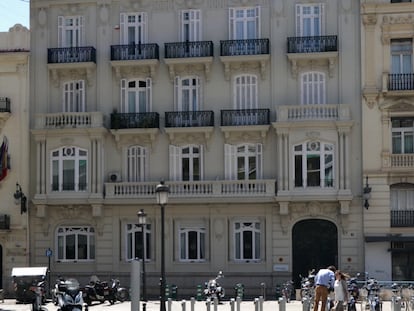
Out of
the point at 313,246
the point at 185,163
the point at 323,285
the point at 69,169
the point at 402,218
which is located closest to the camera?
the point at 323,285

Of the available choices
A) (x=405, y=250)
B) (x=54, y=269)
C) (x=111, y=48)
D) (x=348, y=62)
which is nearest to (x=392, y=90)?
(x=348, y=62)

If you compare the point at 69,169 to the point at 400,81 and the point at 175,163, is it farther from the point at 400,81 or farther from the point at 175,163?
the point at 400,81

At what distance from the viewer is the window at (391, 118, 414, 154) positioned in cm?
4178

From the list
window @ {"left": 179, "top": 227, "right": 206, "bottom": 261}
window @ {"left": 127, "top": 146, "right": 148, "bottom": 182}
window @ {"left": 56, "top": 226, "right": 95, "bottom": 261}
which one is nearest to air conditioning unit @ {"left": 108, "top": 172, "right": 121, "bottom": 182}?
window @ {"left": 127, "top": 146, "right": 148, "bottom": 182}

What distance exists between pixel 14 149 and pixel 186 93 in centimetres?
920

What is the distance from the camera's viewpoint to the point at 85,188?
→ 144 feet

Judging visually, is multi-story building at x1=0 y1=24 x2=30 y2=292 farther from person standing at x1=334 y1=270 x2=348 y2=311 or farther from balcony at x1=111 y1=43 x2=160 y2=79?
person standing at x1=334 y1=270 x2=348 y2=311

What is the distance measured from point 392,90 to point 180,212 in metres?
11.7

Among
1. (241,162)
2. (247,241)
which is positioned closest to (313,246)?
(247,241)

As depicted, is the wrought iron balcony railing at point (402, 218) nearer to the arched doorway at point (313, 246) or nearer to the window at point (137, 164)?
the arched doorway at point (313, 246)

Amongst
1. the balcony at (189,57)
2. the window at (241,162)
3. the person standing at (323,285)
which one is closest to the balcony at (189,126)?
the window at (241,162)

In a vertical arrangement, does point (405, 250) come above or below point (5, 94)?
below

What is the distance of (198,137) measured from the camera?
4331cm

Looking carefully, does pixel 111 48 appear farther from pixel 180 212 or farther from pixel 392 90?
pixel 392 90
